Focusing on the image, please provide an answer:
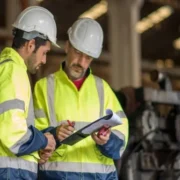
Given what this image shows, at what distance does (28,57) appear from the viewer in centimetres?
326

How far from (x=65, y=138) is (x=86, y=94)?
0.36 metres

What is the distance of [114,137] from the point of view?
3.55m

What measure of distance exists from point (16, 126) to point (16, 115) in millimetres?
55

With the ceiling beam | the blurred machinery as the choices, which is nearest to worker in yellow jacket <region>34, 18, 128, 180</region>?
the blurred machinery

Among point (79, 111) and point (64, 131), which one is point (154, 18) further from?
point (64, 131)

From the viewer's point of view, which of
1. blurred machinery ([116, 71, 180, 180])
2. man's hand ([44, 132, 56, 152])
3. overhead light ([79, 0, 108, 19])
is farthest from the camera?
overhead light ([79, 0, 108, 19])

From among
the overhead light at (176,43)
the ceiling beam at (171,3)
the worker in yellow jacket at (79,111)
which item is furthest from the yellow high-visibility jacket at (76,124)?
the overhead light at (176,43)

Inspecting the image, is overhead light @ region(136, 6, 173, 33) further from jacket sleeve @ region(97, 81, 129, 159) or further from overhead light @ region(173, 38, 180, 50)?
jacket sleeve @ region(97, 81, 129, 159)

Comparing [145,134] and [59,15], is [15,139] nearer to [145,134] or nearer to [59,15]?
[145,134]

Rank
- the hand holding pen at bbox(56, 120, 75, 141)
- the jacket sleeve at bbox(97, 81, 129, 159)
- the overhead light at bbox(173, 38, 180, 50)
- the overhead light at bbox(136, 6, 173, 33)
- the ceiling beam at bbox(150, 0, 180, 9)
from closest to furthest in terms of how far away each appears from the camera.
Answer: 1. the hand holding pen at bbox(56, 120, 75, 141)
2. the jacket sleeve at bbox(97, 81, 129, 159)
3. the ceiling beam at bbox(150, 0, 180, 9)
4. the overhead light at bbox(136, 6, 173, 33)
5. the overhead light at bbox(173, 38, 180, 50)

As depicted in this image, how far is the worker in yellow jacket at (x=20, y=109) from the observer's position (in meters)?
3.04

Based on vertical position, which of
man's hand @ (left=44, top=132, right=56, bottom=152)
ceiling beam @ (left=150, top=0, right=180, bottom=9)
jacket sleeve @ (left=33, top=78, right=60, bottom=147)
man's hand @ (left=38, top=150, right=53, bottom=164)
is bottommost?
man's hand @ (left=38, top=150, right=53, bottom=164)

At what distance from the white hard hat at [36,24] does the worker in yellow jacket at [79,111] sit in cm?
27

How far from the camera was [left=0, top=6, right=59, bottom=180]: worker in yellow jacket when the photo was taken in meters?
3.04
